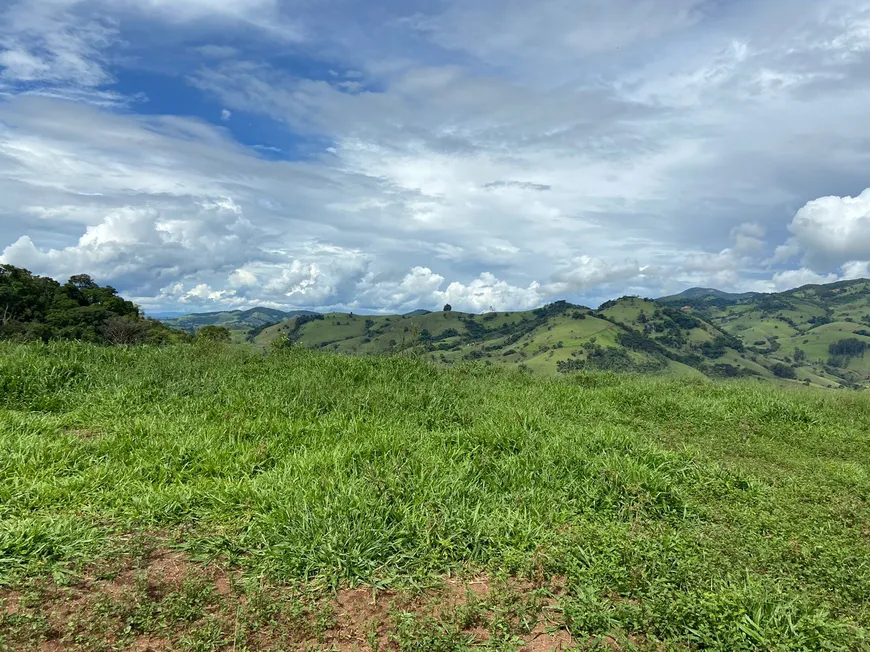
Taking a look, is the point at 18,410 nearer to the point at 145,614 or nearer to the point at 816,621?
the point at 145,614

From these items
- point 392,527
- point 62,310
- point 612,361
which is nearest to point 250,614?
point 392,527

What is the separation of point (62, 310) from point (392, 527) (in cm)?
6524

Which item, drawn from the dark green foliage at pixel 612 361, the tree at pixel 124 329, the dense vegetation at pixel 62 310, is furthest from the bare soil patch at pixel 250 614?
the dark green foliage at pixel 612 361

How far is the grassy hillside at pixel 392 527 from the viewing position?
386 cm

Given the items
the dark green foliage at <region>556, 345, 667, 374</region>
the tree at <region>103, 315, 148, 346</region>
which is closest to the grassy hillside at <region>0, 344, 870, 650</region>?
the tree at <region>103, 315, 148, 346</region>

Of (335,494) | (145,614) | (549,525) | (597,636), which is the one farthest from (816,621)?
(145,614)

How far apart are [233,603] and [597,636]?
3.04 metres

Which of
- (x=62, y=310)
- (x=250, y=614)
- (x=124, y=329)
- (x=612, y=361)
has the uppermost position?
(x=62, y=310)

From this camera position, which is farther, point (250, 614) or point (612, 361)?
point (612, 361)

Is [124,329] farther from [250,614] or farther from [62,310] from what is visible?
[250,614]

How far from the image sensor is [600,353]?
193125 millimetres

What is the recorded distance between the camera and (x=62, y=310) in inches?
2149

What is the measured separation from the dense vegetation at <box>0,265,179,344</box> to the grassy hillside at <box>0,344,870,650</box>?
44392mm

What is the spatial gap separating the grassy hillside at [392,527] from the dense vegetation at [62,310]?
146 ft
